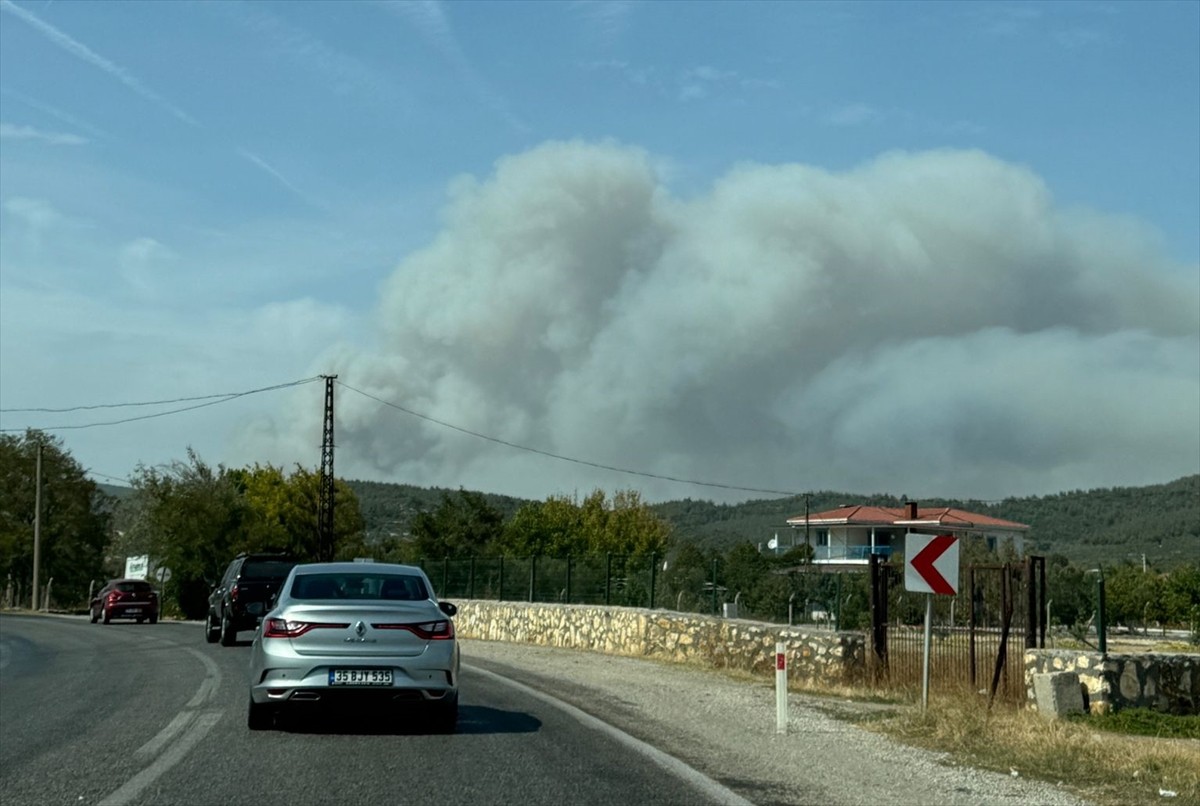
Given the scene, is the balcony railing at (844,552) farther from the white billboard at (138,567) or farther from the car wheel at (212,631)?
the car wheel at (212,631)

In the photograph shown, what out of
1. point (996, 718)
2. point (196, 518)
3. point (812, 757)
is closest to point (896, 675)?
point (996, 718)

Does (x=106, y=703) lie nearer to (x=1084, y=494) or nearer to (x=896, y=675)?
(x=896, y=675)

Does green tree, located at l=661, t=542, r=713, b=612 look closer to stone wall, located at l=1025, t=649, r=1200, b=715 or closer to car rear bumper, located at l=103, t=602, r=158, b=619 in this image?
stone wall, located at l=1025, t=649, r=1200, b=715

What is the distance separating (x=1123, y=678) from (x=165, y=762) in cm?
1516

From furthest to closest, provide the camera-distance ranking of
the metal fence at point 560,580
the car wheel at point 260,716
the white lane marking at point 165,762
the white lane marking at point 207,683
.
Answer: the metal fence at point 560,580, the white lane marking at point 207,683, the car wheel at point 260,716, the white lane marking at point 165,762

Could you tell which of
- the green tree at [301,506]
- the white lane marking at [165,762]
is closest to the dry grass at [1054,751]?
the white lane marking at [165,762]

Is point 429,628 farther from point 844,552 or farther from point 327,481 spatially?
point 844,552

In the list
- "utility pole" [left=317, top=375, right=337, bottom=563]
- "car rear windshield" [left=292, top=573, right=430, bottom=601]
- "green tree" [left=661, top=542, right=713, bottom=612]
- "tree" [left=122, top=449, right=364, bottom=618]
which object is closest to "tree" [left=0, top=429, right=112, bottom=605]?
"tree" [left=122, top=449, right=364, bottom=618]

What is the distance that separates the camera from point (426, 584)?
13.8 meters

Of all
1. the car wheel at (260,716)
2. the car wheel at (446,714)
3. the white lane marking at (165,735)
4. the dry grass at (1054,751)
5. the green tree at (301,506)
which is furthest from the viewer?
the green tree at (301,506)

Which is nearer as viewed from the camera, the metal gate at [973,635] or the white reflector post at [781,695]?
the white reflector post at [781,695]

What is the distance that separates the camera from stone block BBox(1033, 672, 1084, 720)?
19.2 meters

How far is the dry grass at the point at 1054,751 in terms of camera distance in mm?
10967

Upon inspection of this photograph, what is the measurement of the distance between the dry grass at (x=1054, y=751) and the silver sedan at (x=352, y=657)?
503cm
